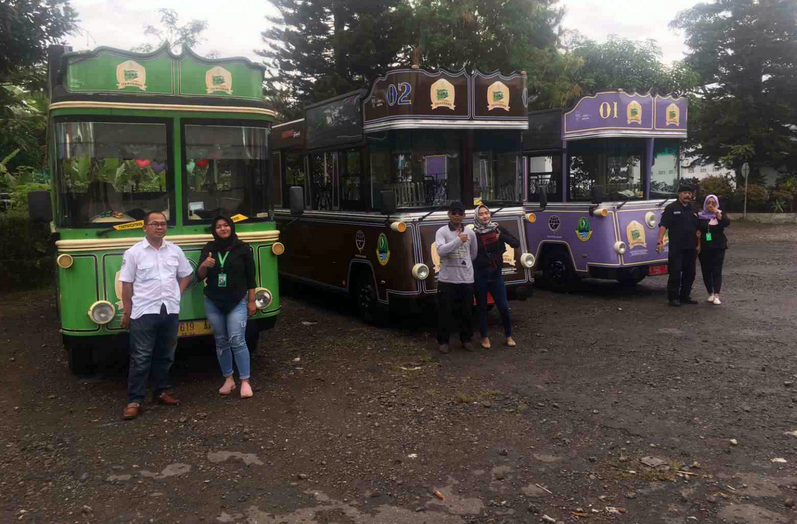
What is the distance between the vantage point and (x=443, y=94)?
28.0ft

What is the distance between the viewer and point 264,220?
6.94 meters

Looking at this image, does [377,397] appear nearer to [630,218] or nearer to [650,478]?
[650,478]

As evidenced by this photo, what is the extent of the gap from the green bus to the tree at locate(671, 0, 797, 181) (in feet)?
97.2

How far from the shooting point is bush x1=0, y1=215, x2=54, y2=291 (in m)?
13.3

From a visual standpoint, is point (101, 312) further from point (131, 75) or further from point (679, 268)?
point (679, 268)

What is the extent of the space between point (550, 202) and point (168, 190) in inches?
277

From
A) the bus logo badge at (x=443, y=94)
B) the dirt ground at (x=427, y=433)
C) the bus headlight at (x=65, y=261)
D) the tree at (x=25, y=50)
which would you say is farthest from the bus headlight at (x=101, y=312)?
the tree at (x=25, y=50)

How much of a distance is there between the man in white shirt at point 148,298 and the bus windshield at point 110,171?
28.0 inches

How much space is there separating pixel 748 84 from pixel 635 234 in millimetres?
27327

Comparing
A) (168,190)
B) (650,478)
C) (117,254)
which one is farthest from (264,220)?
(650,478)

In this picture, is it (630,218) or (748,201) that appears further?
(748,201)

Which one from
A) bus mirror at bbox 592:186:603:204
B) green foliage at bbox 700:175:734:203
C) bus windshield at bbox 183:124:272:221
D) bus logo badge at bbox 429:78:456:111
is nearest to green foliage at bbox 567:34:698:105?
green foliage at bbox 700:175:734:203

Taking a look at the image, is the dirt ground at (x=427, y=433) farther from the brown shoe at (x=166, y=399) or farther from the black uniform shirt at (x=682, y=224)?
the black uniform shirt at (x=682, y=224)

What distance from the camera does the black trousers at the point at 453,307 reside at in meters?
7.73
